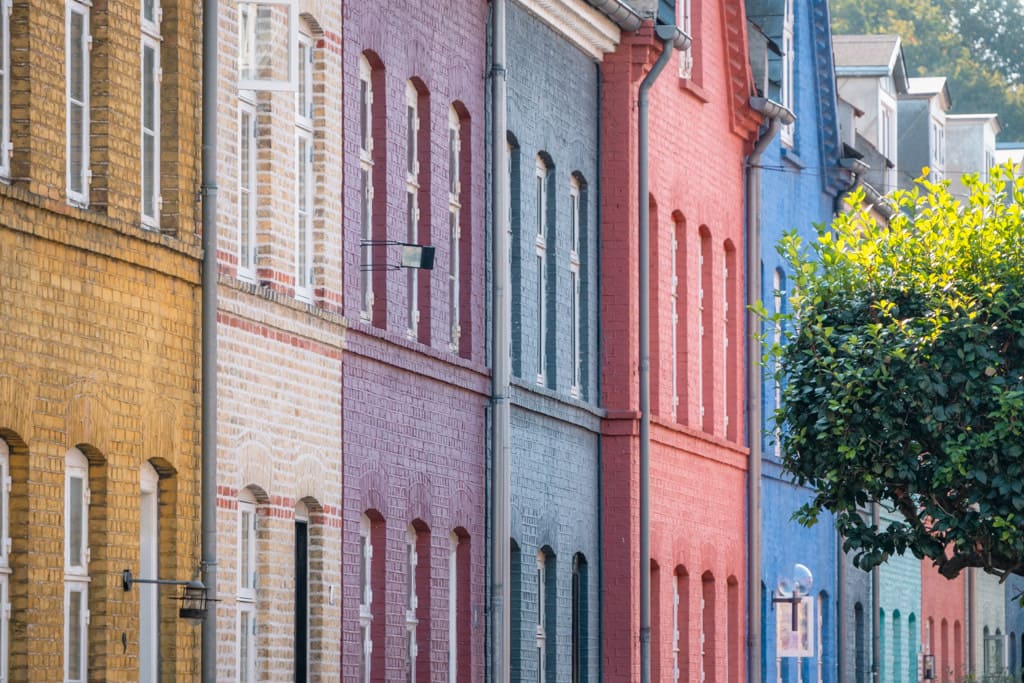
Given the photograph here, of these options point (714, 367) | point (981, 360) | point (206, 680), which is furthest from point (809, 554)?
point (206, 680)

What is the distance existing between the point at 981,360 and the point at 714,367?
6.86 metres

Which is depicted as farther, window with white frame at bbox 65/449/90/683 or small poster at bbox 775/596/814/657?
small poster at bbox 775/596/814/657

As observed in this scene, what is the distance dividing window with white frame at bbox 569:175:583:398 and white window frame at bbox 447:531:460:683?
4.83m

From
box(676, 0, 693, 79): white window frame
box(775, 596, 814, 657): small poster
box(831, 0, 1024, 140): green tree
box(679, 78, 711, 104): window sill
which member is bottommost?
box(775, 596, 814, 657): small poster

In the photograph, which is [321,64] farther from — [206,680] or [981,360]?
[981,360]

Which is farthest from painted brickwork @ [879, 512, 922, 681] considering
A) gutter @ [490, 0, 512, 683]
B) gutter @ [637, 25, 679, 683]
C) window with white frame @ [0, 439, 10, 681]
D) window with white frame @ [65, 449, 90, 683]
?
window with white frame @ [0, 439, 10, 681]

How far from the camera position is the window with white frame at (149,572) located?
64.7ft

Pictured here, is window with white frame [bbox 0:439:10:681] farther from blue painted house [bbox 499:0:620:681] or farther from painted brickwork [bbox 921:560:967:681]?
painted brickwork [bbox 921:560:967:681]

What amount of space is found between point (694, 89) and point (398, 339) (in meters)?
11.7

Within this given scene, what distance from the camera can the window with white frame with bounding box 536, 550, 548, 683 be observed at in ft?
96.9

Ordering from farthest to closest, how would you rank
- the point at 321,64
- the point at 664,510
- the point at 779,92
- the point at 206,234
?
the point at 779,92 < the point at 664,510 < the point at 321,64 < the point at 206,234

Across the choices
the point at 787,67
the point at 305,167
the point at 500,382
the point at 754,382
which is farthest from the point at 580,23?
the point at 787,67

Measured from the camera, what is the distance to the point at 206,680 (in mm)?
20000

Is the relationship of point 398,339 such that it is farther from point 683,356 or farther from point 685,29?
point 685,29
